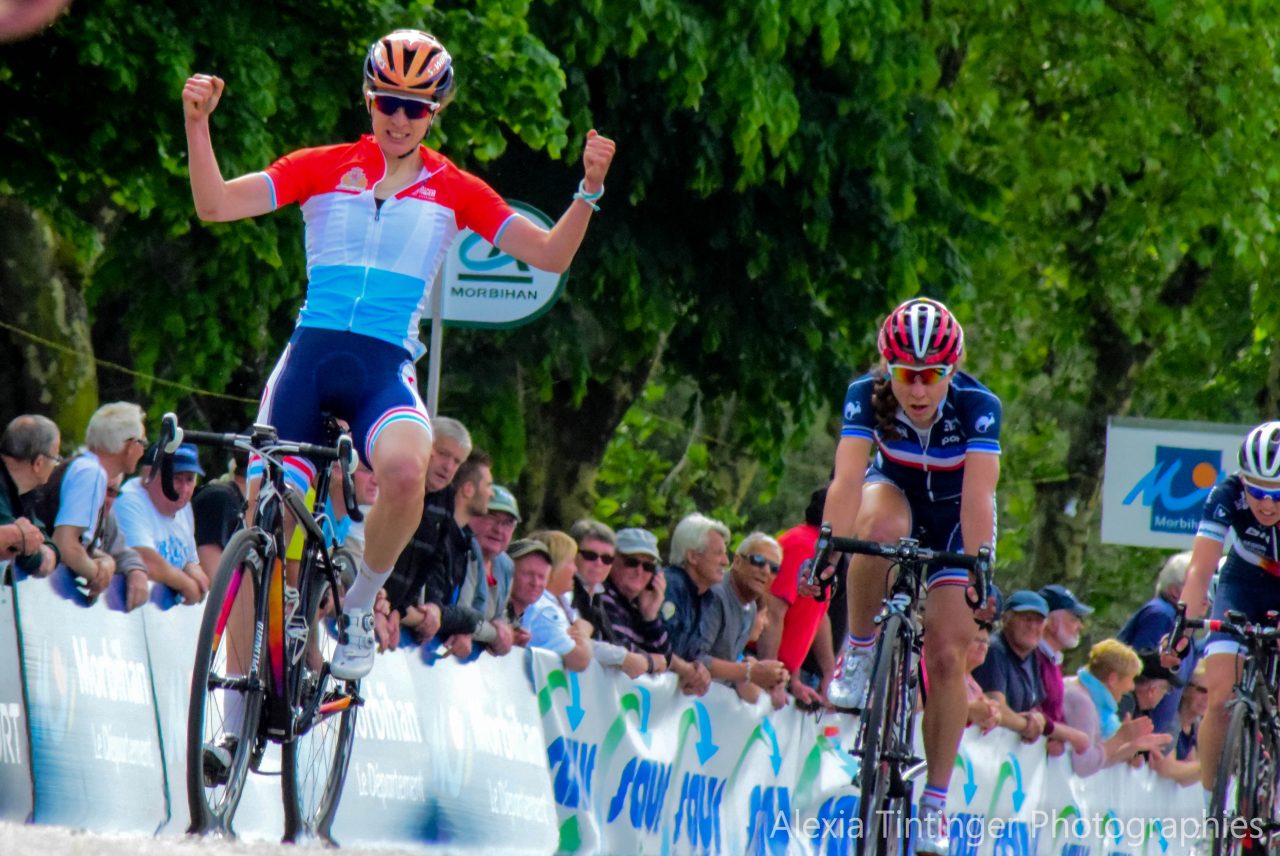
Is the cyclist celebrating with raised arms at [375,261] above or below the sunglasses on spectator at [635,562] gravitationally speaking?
above

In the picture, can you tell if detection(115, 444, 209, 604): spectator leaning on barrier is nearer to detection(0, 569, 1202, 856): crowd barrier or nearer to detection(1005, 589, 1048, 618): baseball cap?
detection(0, 569, 1202, 856): crowd barrier

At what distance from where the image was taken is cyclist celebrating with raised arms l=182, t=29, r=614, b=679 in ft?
24.7

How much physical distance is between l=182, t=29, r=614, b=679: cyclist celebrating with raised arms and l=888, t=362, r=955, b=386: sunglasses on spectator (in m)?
1.78

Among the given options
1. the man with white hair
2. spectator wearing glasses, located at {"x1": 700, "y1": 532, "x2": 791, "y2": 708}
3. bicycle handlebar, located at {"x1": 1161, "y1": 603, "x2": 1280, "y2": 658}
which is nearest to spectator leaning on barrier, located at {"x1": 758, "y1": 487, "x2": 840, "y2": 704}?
spectator wearing glasses, located at {"x1": 700, "y1": 532, "x2": 791, "y2": 708}

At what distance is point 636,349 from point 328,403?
10091 millimetres

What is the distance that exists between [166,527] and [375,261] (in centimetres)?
324

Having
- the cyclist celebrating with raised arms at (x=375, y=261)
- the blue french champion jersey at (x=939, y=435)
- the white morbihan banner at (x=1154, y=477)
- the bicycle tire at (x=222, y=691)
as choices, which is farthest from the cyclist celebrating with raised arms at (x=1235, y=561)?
the white morbihan banner at (x=1154, y=477)

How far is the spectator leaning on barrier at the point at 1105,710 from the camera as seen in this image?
16719 mm

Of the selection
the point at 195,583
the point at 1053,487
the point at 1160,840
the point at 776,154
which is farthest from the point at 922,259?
the point at 1053,487

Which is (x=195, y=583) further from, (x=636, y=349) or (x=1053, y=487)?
(x=1053, y=487)

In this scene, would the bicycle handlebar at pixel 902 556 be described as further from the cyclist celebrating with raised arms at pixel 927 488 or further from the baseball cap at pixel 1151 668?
the baseball cap at pixel 1151 668

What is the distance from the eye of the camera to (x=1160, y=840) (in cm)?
1862

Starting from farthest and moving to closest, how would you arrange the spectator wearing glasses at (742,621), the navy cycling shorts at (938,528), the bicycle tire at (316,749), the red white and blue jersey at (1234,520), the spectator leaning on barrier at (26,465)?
the spectator wearing glasses at (742,621), the red white and blue jersey at (1234,520), the navy cycling shorts at (938,528), the spectator leaning on barrier at (26,465), the bicycle tire at (316,749)

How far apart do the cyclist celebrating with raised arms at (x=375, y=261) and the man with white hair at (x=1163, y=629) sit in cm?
1070
